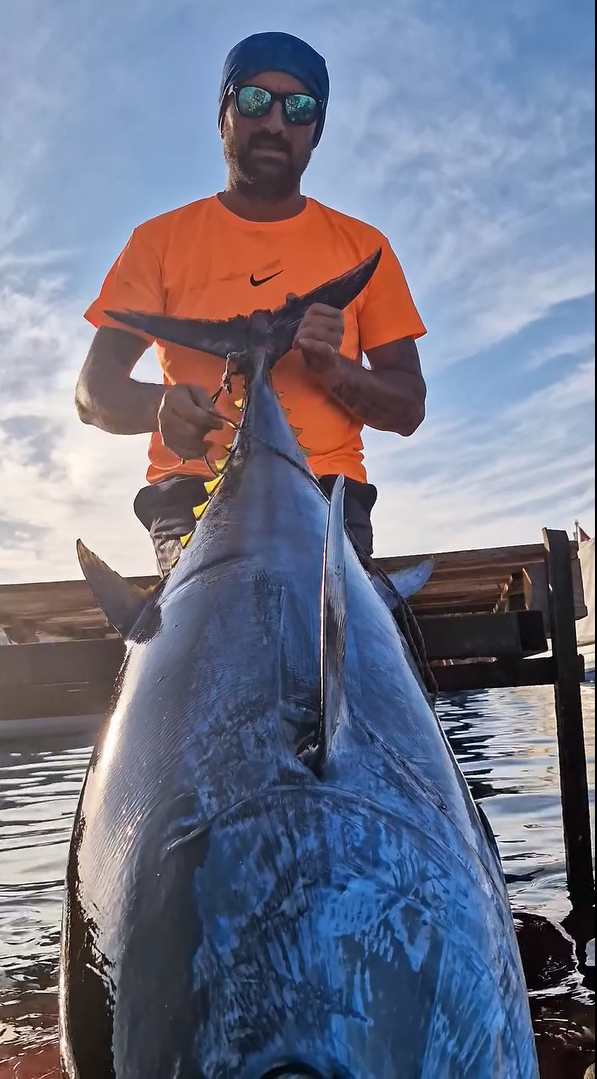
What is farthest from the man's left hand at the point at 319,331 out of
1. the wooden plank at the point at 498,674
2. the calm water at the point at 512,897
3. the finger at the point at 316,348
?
the calm water at the point at 512,897

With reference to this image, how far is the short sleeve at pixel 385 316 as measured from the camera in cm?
269

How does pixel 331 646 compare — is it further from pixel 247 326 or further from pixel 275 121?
pixel 275 121

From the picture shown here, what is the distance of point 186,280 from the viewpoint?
2607 millimetres

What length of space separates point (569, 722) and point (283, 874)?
2.84 m

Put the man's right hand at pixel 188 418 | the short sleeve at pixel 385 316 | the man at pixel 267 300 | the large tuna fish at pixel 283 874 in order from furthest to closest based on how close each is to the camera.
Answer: the short sleeve at pixel 385 316
the man at pixel 267 300
the man's right hand at pixel 188 418
the large tuna fish at pixel 283 874

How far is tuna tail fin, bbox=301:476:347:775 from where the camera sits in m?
0.98

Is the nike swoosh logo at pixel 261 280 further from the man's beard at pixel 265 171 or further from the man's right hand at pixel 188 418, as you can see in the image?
the man's right hand at pixel 188 418

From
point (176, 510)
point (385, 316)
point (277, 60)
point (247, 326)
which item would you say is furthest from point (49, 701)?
point (277, 60)

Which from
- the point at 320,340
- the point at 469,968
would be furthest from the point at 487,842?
the point at 320,340

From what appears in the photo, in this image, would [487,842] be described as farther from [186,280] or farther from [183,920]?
[186,280]

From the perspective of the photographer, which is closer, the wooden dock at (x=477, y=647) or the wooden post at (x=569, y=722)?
the wooden dock at (x=477, y=647)

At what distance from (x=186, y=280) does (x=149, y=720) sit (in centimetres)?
184

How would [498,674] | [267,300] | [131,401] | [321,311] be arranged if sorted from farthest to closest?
[498,674], [267,300], [131,401], [321,311]

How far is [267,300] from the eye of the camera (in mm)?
2555
